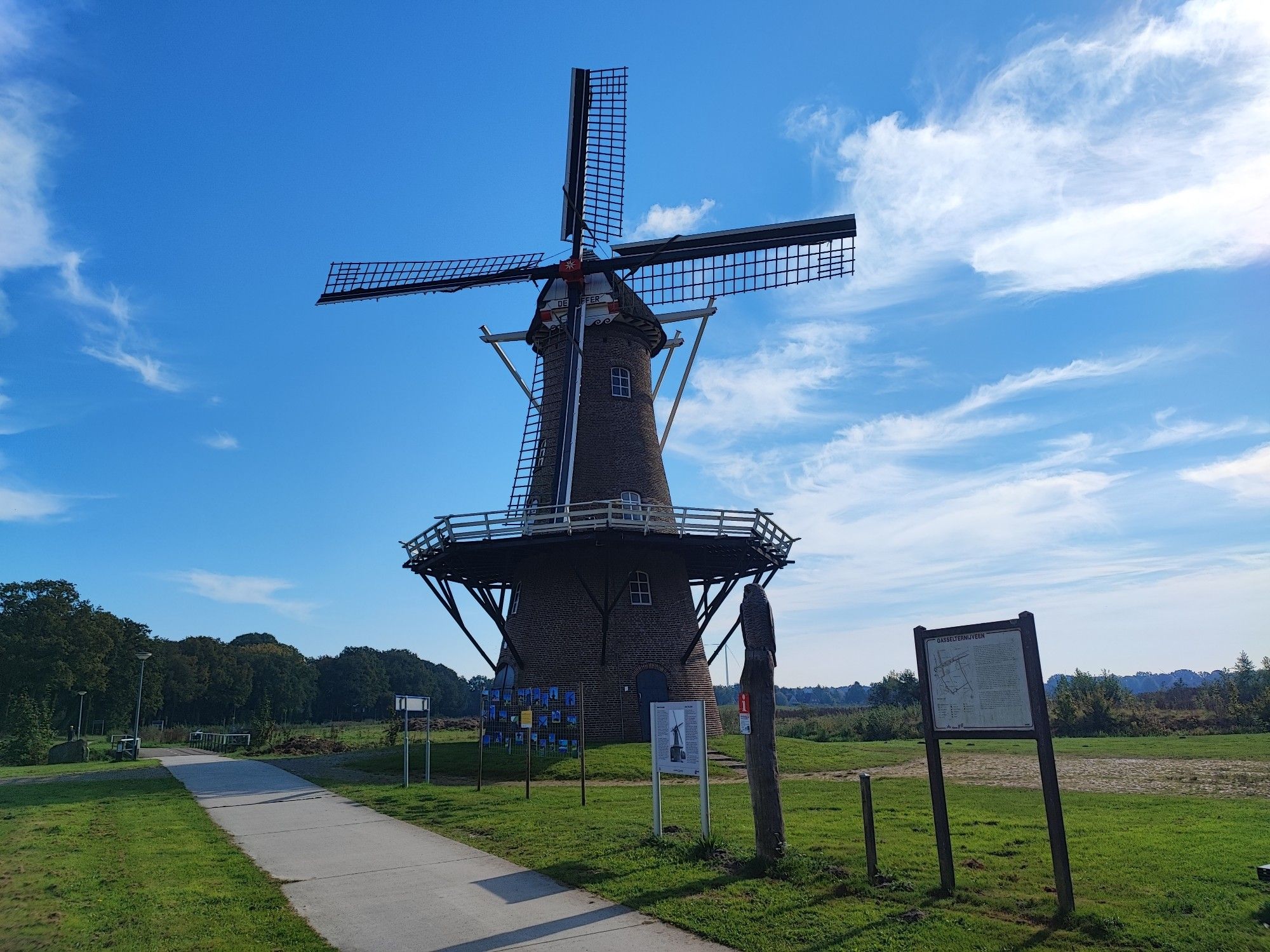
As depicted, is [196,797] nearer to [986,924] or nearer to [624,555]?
[624,555]

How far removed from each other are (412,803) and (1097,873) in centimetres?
1062

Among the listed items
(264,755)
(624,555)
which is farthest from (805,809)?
(264,755)

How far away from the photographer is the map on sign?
7.34 m

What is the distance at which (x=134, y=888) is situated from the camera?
8086 millimetres

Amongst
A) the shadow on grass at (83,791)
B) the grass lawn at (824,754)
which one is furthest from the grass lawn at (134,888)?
the grass lawn at (824,754)

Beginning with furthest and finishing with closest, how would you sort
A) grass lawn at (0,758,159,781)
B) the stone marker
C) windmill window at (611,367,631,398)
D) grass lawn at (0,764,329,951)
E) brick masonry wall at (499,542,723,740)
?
1. the stone marker
2. windmill window at (611,367,631,398)
3. grass lawn at (0,758,159,781)
4. brick masonry wall at (499,542,723,740)
5. grass lawn at (0,764,329,951)

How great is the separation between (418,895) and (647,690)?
49.0ft

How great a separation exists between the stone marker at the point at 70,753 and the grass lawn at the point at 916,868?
889 inches

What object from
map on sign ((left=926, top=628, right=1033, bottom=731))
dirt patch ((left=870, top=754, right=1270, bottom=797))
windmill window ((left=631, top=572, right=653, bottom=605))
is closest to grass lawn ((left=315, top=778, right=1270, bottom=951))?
map on sign ((left=926, top=628, right=1033, bottom=731))

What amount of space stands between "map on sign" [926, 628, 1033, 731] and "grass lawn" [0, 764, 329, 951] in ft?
18.9

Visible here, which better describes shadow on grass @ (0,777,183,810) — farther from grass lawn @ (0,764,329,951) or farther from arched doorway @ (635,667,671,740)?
arched doorway @ (635,667,671,740)

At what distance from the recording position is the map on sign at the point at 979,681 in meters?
7.34

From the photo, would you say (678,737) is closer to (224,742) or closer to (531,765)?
(531,765)

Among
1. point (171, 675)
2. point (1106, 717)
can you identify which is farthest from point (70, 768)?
point (171, 675)
